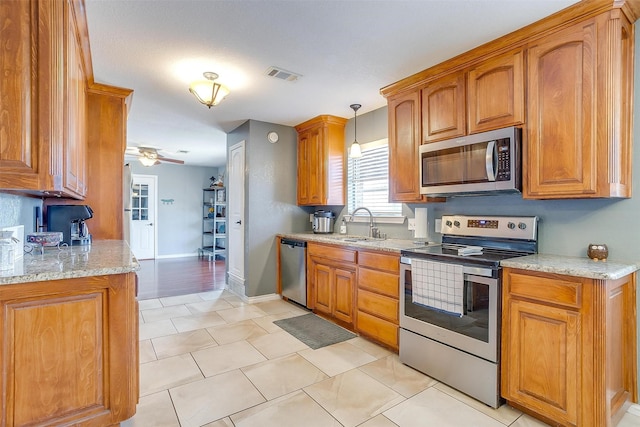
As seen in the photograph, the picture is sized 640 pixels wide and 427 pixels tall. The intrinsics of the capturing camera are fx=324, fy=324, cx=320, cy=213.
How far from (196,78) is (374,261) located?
2.29 meters

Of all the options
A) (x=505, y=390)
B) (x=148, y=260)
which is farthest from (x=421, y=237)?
(x=148, y=260)

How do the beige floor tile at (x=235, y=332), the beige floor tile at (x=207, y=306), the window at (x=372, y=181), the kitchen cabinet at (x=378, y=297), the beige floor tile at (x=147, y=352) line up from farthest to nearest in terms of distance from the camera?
the beige floor tile at (x=207, y=306) < the window at (x=372, y=181) < the beige floor tile at (x=235, y=332) < the kitchen cabinet at (x=378, y=297) < the beige floor tile at (x=147, y=352)

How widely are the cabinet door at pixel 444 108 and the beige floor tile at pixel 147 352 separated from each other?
9.52 feet

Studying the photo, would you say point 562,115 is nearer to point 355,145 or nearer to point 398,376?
point 355,145

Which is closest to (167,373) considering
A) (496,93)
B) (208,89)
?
(208,89)

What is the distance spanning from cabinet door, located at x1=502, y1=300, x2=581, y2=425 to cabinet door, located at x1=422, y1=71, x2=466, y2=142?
1.38m

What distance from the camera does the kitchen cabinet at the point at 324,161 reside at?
407 centimetres

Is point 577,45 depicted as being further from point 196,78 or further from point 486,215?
point 196,78

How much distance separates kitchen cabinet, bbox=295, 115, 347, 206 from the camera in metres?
4.07

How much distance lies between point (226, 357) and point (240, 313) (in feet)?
3.76

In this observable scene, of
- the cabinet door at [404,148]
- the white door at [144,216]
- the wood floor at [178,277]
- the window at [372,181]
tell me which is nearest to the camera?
the cabinet door at [404,148]

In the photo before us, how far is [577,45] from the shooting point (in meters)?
1.91

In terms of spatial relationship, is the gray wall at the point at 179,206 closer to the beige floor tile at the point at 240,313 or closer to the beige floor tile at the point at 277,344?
the beige floor tile at the point at 240,313

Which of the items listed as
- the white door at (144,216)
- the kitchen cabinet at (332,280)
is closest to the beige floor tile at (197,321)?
the kitchen cabinet at (332,280)
